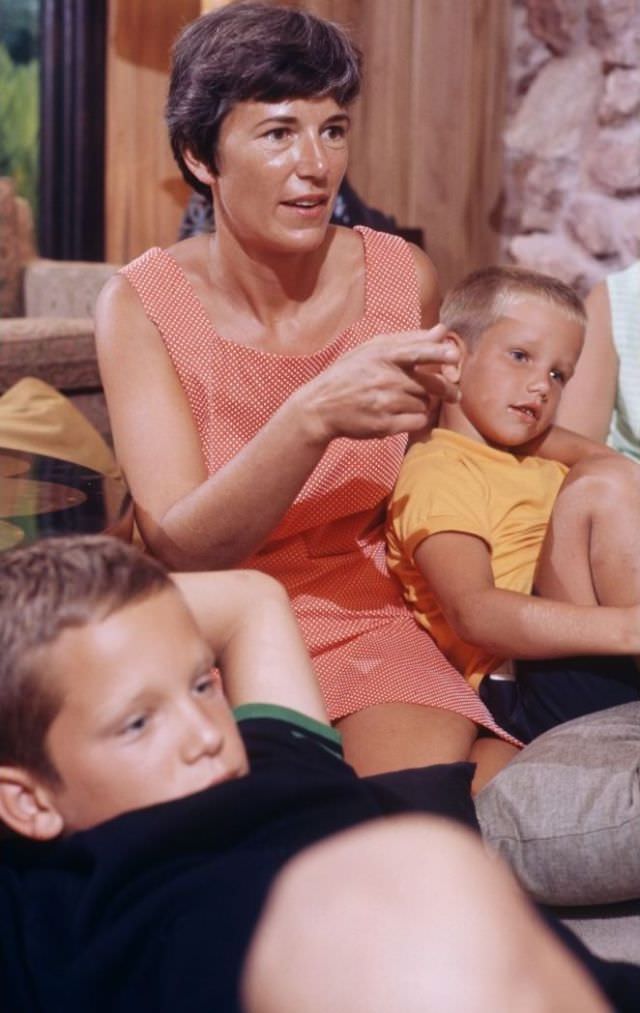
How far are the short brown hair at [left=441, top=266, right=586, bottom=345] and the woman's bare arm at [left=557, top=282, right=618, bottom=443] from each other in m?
0.35

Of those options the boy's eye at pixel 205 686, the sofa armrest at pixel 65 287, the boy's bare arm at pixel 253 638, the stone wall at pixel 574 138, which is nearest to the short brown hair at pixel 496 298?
the boy's bare arm at pixel 253 638

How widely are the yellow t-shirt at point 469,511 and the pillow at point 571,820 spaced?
252 millimetres

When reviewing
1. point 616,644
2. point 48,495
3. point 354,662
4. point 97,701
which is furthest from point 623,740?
point 97,701

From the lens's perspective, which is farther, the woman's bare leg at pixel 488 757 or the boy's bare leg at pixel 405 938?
the woman's bare leg at pixel 488 757

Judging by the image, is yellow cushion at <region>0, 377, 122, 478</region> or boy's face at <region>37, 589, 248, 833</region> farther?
yellow cushion at <region>0, 377, 122, 478</region>

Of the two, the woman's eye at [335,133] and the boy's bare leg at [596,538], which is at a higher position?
the woman's eye at [335,133]

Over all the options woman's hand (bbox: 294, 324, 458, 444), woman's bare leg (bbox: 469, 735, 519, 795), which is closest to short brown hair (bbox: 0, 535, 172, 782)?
woman's hand (bbox: 294, 324, 458, 444)

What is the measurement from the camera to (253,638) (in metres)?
1.33

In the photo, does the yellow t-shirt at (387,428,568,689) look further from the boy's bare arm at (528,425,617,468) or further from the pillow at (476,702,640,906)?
the pillow at (476,702,640,906)

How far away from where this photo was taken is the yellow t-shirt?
1895 mm

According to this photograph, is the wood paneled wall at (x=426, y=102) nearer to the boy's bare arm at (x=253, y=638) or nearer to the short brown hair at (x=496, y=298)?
the short brown hair at (x=496, y=298)

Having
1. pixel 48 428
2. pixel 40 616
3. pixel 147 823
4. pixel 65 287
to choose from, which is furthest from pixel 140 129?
pixel 147 823

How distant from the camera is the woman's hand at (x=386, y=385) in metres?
1.43

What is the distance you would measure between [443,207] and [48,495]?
3.00 meters
